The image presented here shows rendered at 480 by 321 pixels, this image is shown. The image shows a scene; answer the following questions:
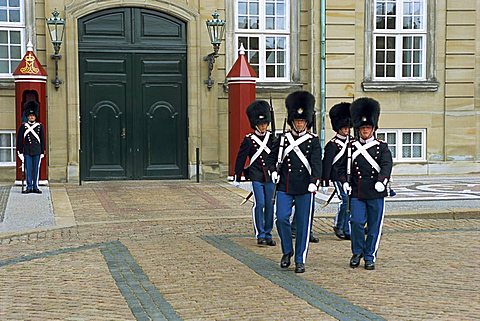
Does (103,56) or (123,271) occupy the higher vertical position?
(103,56)

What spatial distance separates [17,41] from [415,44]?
1000 cm

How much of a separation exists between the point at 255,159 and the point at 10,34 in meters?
10.3

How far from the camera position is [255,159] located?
1088 cm

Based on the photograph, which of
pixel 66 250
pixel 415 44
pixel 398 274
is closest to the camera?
pixel 398 274

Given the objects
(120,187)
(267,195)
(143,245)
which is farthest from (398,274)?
(120,187)

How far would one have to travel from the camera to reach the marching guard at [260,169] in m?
10.8

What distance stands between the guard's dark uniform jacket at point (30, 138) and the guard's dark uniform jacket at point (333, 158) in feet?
26.3

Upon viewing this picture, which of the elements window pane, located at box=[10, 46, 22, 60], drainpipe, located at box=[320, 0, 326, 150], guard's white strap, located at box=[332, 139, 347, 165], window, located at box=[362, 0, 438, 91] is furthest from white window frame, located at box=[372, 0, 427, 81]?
guard's white strap, located at box=[332, 139, 347, 165]

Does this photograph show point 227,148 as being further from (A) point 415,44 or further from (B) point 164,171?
(A) point 415,44

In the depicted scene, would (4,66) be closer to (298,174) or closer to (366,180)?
(298,174)

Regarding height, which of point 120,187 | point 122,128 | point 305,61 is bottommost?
point 120,187

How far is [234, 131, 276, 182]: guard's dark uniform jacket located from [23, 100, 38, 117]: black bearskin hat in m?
7.40

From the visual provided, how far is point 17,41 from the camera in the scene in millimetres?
18984

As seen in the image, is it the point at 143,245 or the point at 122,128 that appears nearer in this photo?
the point at 143,245
